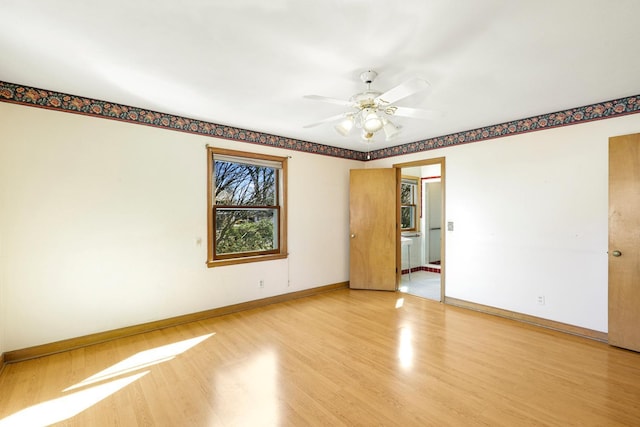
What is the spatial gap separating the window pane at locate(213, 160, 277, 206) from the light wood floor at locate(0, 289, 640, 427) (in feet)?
5.38

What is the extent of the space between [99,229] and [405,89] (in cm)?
316

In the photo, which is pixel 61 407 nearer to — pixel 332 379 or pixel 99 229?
pixel 99 229

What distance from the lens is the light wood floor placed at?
6.34ft

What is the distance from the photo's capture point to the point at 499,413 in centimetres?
194

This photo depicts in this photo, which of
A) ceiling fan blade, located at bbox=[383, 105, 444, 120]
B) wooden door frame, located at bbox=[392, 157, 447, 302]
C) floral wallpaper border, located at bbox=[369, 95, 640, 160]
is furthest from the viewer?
wooden door frame, located at bbox=[392, 157, 447, 302]

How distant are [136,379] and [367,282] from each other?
11.7 ft

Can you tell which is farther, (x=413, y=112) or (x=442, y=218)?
(x=442, y=218)

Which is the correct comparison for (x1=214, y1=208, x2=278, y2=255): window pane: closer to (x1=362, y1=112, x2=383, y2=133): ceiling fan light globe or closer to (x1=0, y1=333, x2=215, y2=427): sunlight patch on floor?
(x1=0, y1=333, x2=215, y2=427): sunlight patch on floor

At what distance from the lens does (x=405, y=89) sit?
1.91 metres

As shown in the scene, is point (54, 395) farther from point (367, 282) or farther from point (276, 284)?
point (367, 282)

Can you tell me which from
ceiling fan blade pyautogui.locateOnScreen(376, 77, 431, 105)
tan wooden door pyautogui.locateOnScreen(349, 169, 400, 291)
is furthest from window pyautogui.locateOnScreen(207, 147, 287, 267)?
ceiling fan blade pyautogui.locateOnScreen(376, 77, 431, 105)

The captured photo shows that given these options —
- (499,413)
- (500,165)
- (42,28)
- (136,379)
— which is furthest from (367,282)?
(42,28)

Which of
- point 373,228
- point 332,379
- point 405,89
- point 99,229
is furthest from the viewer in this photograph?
point 373,228

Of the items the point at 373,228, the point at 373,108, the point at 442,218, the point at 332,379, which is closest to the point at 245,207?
the point at 373,228
